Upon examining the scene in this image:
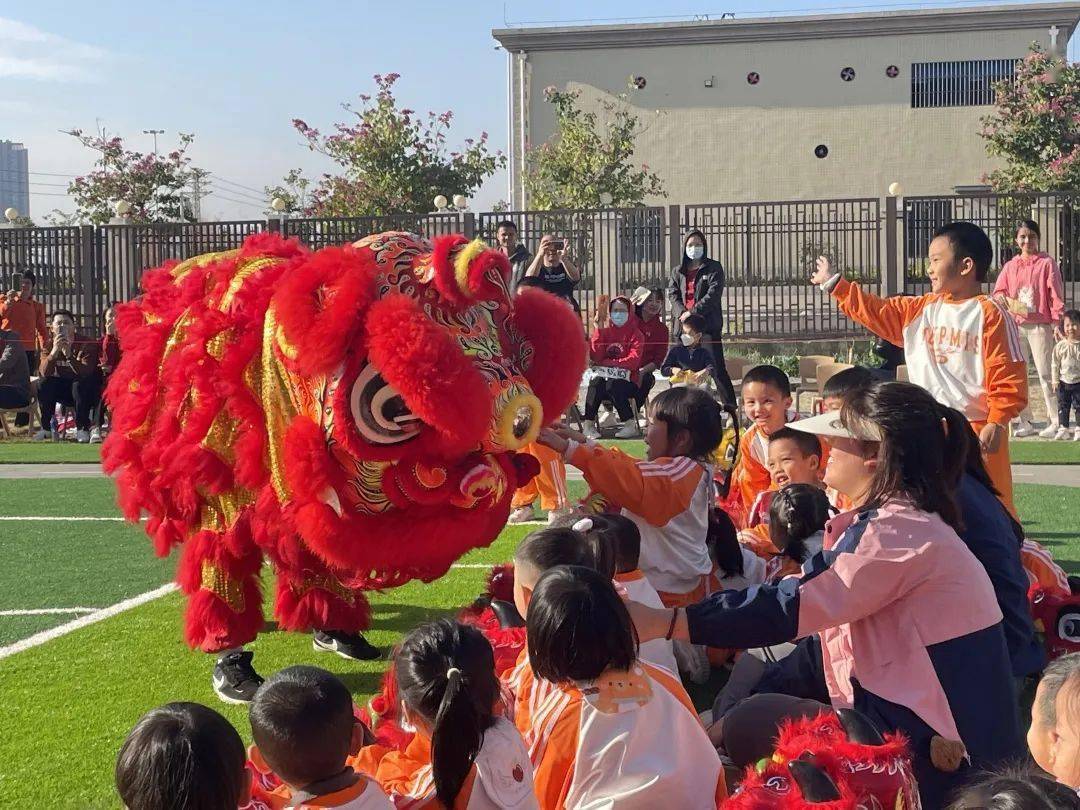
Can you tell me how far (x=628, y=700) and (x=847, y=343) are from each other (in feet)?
48.3

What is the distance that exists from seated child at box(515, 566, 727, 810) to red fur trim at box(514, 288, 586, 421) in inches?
72.7

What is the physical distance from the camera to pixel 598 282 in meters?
17.7

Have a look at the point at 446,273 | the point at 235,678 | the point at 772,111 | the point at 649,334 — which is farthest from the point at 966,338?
the point at 772,111

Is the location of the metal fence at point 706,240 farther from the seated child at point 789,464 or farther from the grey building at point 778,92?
the grey building at point 778,92

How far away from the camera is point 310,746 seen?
2695mm

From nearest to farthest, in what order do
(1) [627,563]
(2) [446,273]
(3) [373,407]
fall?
(1) [627,563] → (3) [373,407] → (2) [446,273]

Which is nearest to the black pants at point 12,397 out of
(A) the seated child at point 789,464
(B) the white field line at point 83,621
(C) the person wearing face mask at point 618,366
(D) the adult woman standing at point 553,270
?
(D) the adult woman standing at point 553,270

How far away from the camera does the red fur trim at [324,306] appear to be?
4172 millimetres

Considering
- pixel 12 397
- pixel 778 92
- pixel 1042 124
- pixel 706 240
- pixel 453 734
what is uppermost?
pixel 778 92

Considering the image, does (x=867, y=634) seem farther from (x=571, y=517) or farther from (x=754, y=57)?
(x=754, y=57)

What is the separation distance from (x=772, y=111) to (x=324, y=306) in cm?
2955

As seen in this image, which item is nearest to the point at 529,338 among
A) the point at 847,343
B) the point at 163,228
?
the point at 847,343

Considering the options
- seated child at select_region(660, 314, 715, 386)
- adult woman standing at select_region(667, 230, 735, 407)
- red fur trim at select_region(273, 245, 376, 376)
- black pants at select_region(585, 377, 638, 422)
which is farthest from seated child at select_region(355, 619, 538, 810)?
adult woman standing at select_region(667, 230, 735, 407)

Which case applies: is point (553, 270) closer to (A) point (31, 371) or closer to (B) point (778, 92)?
(A) point (31, 371)
